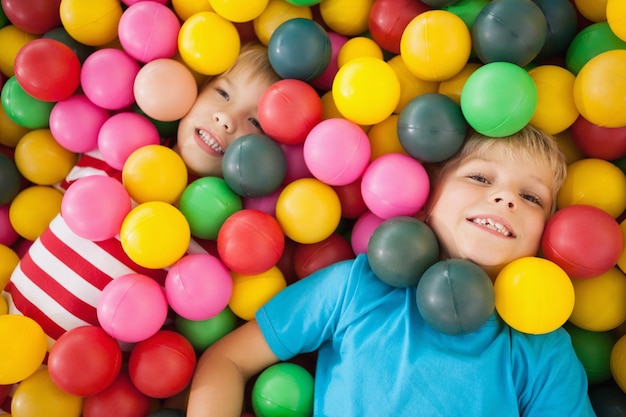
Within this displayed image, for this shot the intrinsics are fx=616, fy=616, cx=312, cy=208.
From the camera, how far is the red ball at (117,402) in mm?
1609

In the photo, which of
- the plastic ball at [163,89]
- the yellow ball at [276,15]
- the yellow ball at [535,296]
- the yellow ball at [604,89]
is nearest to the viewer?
the yellow ball at [535,296]

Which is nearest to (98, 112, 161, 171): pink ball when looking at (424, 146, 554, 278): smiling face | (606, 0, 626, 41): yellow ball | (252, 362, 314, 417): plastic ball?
(252, 362, 314, 417): plastic ball

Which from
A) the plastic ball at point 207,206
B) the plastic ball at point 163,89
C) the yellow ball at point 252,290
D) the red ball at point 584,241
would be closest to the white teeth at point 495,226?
the red ball at point 584,241

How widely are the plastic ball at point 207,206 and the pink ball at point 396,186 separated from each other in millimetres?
388

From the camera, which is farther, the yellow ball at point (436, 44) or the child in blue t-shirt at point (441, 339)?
the yellow ball at point (436, 44)

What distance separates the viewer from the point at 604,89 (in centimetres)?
155

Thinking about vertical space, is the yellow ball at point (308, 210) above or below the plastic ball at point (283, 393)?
above

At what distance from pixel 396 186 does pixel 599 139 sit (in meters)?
0.59

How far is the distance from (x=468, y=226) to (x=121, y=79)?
3.55 feet

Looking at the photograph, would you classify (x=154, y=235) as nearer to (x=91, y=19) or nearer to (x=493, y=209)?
(x=91, y=19)

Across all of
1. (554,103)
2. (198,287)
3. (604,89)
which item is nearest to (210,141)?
(198,287)

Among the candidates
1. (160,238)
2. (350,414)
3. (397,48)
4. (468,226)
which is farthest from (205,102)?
(350,414)

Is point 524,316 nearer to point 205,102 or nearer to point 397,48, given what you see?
point 397,48

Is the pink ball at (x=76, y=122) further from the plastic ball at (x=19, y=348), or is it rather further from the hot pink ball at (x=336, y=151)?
the hot pink ball at (x=336, y=151)
